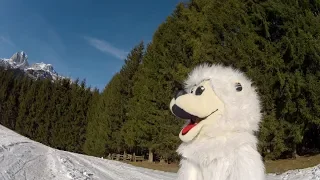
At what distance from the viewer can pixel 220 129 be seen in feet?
9.90

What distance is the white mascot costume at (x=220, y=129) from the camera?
2.87m

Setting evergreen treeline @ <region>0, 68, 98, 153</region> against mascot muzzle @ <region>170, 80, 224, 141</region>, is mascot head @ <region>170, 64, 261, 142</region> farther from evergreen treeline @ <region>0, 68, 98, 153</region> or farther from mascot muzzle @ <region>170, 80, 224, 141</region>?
evergreen treeline @ <region>0, 68, 98, 153</region>

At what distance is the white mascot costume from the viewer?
9.41ft

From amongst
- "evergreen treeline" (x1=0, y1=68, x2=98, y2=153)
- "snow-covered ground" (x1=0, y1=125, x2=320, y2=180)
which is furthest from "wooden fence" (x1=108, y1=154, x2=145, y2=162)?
"snow-covered ground" (x1=0, y1=125, x2=320, y2=180)

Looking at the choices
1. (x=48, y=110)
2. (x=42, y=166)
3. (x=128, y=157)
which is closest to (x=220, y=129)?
(x=42, y=166)

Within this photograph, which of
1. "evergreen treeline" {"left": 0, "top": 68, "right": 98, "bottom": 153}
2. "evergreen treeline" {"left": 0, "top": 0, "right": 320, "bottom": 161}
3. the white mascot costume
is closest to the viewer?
the white mascot costume

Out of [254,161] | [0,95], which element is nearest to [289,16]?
[254,161]

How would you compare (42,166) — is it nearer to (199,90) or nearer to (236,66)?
(199,90)

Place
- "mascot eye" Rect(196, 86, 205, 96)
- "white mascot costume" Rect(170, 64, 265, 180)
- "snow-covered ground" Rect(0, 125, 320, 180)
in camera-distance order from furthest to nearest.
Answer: "snow-covered ground" Rect(0, 125, 320, 180), "mascot eye" Rect(196, 86, 205, 96), "white mascot costume" Rect(170, 64, 265, 180)

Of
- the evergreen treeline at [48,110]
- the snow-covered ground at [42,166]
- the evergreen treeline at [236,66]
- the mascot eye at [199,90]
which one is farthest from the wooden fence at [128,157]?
the mascot eye at [199,90]

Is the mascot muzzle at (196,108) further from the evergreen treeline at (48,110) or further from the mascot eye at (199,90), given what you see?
the evergreen treeline at (48,110)

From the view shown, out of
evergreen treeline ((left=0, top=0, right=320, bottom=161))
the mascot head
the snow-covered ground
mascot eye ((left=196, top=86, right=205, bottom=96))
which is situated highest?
evergreen treeline ((left=0, top=0, right=320, bottom=161))

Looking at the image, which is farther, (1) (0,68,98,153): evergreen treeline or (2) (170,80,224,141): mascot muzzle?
(1) (0,68,98,153): evergreen treeline

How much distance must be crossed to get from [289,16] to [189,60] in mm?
6275
